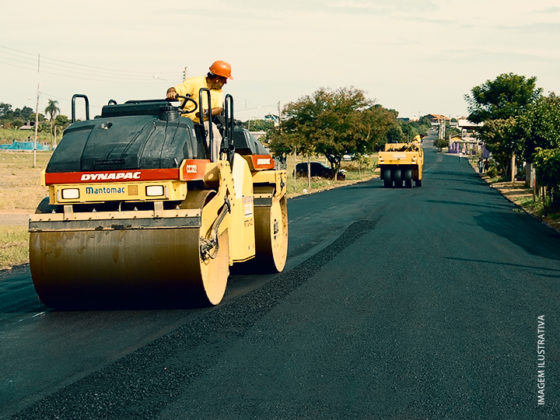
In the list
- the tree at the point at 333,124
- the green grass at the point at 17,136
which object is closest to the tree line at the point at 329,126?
the tree at the point at 333,124

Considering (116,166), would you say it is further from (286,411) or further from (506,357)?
(506,357)

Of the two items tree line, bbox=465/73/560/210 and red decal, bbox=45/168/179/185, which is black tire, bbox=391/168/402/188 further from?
red decal, bbox=45/168/179/185

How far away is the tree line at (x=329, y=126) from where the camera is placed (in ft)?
160

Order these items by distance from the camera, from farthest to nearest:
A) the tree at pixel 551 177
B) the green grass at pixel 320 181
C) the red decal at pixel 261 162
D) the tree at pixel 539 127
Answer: the green grass at pixel 320 181, the tree at pixel 539 127, the tree at pixel 551 177, the red decal at pixel 261 162

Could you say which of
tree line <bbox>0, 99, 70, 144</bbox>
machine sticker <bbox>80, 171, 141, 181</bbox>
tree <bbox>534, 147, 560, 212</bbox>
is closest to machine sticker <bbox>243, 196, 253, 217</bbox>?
machine sticker <bbox>80, 171, 141, 181</bbox>

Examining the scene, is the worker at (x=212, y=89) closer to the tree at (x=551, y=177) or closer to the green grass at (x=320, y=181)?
the tree at (x=551, y=177)

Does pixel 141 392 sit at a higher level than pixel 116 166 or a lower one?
lower

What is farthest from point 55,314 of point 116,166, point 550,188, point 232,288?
point 550,188

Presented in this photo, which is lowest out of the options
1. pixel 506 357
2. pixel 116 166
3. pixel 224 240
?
pixel 506 357

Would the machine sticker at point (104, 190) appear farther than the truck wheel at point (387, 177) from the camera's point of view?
No

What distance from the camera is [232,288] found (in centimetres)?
928

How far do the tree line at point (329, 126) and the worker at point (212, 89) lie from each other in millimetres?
39270

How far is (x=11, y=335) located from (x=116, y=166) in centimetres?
201

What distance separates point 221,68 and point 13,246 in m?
7.43
